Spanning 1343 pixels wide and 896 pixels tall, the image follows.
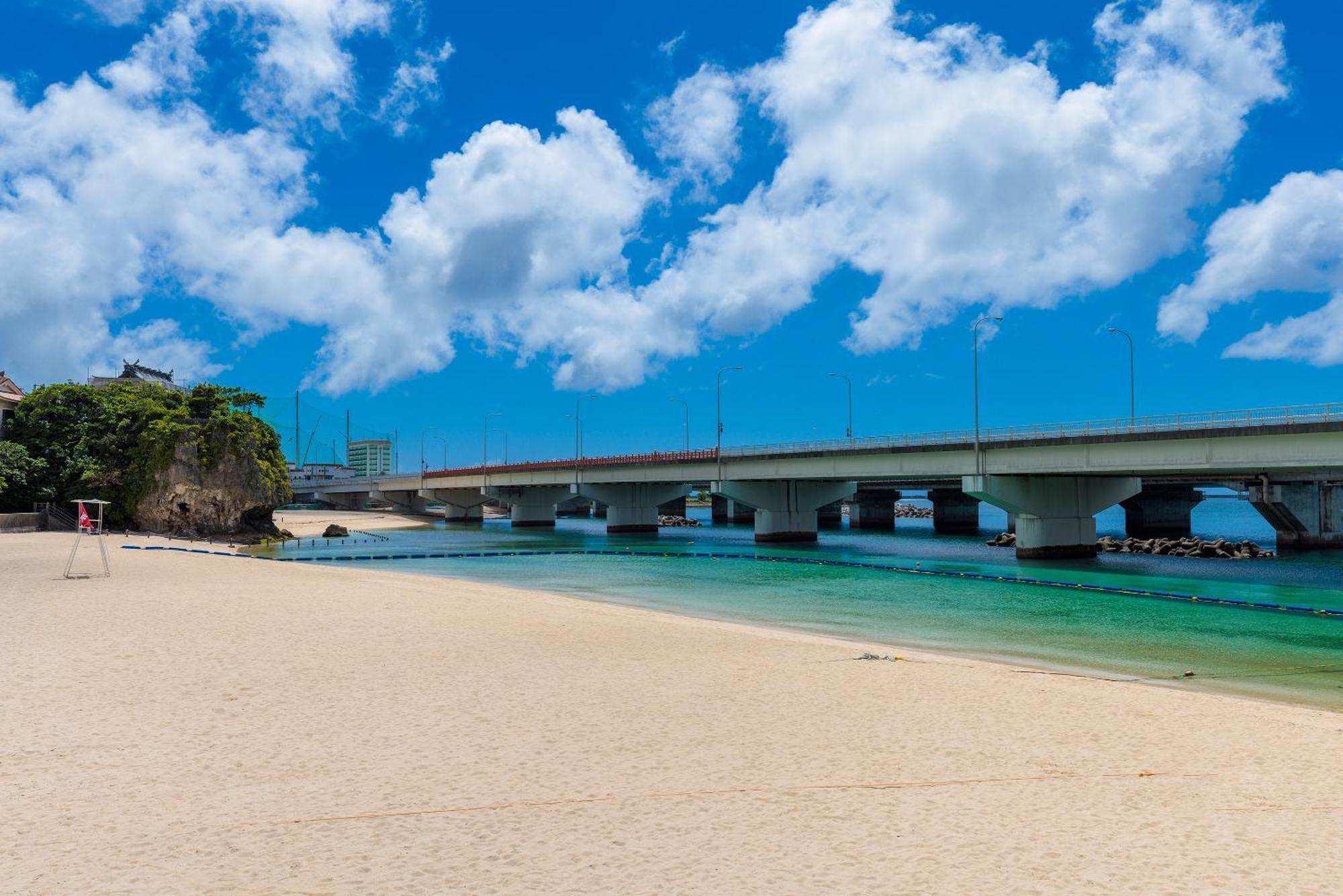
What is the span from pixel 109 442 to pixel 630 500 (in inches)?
1952

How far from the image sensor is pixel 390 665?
14.9m

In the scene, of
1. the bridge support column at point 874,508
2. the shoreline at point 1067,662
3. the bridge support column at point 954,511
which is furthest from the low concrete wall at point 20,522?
the bridge support column at point 954,511

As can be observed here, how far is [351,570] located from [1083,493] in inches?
1784

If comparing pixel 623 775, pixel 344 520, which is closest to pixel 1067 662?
pixel 623 775

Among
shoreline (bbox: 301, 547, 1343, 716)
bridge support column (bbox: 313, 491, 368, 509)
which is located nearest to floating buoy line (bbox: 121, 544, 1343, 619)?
shoreline (bbox: 301, 547, 1343, 716)

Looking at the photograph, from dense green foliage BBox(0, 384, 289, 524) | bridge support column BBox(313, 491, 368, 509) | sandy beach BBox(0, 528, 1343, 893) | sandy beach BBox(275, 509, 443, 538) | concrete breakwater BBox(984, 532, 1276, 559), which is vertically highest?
dense green foliage BBox(0, 384, 289, 524)

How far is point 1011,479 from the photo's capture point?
5450 centimetres

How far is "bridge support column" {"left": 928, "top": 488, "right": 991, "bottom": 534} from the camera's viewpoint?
119 meters

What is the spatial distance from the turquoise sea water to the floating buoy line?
3.43 feet

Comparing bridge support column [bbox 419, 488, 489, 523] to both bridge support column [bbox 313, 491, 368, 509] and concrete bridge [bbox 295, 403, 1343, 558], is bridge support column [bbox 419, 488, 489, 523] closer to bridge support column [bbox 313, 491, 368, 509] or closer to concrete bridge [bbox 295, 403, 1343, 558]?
concrete bridge [bbox 295, 403, 1343, 558]

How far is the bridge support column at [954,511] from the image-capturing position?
11894cm

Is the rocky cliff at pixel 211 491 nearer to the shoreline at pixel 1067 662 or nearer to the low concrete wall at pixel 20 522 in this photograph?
the low concrete wall at pixel 20 522

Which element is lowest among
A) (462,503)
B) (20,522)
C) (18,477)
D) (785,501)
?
(20,522)

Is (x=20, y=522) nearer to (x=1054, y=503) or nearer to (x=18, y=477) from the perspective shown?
(x=18, y=477)
